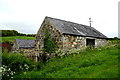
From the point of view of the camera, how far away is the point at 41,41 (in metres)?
23.3

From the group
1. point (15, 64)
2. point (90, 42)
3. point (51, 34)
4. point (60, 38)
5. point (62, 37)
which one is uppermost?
point (51, 34)

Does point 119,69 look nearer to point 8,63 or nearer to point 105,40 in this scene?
point 8,63

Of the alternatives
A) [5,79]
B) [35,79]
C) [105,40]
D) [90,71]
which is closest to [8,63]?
[5,79]

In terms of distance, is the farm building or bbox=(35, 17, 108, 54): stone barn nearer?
the farm building

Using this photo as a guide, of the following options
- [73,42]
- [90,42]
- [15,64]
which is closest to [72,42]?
[73,42]

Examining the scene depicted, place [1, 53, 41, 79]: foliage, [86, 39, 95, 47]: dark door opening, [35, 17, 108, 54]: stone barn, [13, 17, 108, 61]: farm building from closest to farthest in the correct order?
[1, 53, 41, 79]: foliage, [13, 17, 108, 61]: farm building, [35, 17, 108, 54]: stone barn, [86, 39, 95, 47]: dark door opening

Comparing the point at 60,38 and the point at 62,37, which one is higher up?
the point at 62,37

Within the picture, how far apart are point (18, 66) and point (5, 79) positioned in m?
2.50

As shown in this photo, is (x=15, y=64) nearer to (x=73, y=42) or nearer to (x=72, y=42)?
(x=72, y=42)

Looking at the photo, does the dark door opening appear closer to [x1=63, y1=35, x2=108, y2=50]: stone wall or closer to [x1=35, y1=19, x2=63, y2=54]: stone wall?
[x1=63, y1=35, x2=108, y2=50]: stone wall

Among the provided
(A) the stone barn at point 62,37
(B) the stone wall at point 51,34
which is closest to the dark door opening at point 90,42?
(A) the stone barn at point 62,37

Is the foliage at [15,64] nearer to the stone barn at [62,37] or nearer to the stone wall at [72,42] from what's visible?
the stone barn at [62,37]

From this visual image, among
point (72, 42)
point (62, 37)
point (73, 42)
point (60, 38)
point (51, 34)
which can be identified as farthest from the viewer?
point (51, 34)

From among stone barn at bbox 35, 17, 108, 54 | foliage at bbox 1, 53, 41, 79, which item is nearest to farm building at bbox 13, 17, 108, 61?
stone barn at bbox 35, 17, 108, 54
